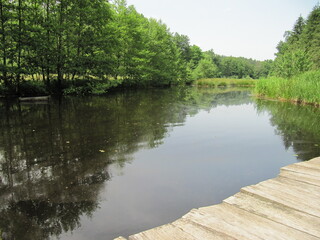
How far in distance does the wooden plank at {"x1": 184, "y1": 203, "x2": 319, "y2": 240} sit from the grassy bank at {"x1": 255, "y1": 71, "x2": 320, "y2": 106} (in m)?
14.0

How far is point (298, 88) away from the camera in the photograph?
50.6ft

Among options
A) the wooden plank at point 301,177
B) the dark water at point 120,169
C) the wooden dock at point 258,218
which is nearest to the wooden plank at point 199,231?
the wooden dock at point 258,218

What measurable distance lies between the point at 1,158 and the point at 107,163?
2.20 meters

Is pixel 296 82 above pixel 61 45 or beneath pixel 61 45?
beneath

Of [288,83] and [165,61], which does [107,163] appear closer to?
[288,83]

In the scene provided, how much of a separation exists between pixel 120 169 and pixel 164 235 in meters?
2.70

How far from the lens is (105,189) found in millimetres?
3730

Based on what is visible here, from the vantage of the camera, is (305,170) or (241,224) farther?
(305,170)

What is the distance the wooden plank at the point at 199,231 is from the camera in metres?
1.94

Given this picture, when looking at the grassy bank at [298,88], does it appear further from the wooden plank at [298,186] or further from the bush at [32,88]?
the bush at [32,88]

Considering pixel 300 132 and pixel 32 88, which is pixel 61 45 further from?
pixel 300 132

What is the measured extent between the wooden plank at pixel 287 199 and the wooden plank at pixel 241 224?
0.43 m

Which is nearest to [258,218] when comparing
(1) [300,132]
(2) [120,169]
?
(2) [120,169]

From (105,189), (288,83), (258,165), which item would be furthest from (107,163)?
(288,83)
